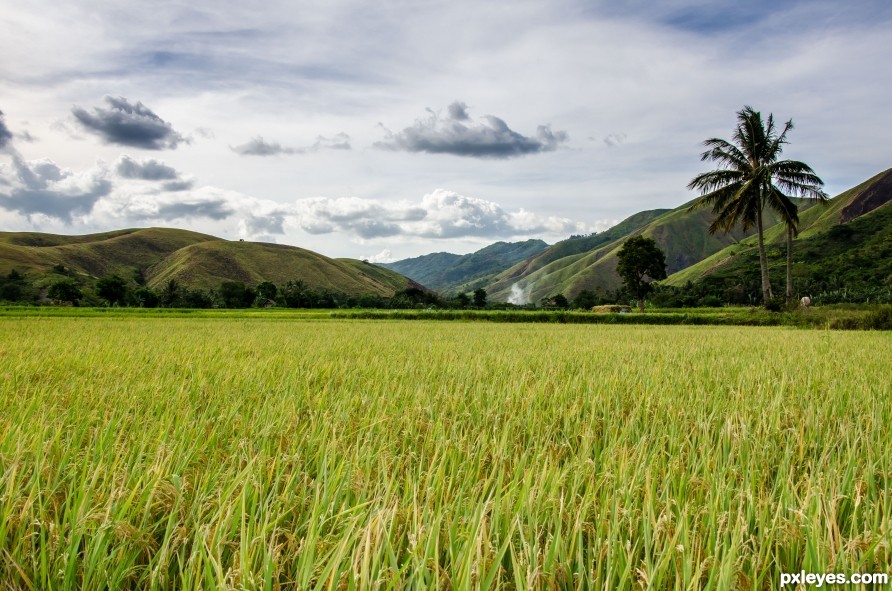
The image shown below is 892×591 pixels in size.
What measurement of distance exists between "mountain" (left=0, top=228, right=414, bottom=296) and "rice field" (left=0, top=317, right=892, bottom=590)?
504 ft

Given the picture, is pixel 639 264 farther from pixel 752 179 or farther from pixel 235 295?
pixel 235 295

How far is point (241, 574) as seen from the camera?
1.25 m

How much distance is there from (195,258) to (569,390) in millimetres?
178002

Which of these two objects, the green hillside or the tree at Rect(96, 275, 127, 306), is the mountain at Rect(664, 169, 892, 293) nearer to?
the tree at Rect(96, 275, 127, 306)

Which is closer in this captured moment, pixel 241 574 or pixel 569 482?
pixel 241 574

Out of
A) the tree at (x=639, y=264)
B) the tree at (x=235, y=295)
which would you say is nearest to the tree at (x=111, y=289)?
the tree at (x=235, y=295)

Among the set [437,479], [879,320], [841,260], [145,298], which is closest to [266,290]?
[145,298]

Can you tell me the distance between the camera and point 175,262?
166 metres

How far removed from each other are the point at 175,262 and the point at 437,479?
18615 centimetres

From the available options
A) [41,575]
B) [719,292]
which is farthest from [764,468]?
[719,292]

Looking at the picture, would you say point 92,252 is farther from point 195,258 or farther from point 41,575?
point 41,575

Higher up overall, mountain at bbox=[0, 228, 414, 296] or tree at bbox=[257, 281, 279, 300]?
mountain at bbox=[0, 228, 414, 296]

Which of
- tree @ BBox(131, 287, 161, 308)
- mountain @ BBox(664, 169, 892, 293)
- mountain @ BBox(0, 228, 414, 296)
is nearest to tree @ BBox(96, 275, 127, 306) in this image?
tree @ BBox(131, 287, 161, 308)

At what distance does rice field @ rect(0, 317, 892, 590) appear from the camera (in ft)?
4.59
